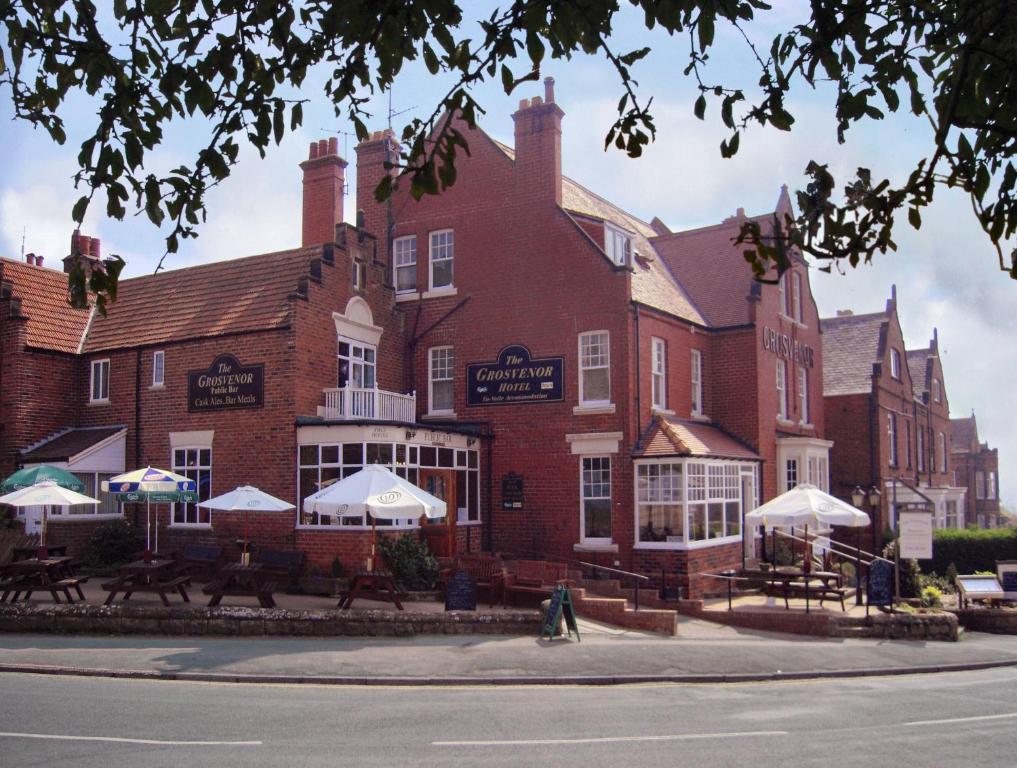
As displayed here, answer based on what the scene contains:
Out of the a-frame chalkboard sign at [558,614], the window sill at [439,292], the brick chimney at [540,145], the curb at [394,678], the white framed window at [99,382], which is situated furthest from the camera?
the window sill at [439,292]

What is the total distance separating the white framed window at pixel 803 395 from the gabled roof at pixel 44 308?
2189 centimetres

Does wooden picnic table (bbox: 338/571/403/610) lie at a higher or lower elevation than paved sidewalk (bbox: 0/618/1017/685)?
higher

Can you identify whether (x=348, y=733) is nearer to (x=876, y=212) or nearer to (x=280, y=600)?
(x=876, y=212)

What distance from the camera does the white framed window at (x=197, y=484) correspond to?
23.6 m

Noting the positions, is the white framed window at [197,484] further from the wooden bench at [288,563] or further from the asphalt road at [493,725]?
the asphalt road at [493,725]

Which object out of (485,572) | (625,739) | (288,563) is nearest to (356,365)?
(288,563)

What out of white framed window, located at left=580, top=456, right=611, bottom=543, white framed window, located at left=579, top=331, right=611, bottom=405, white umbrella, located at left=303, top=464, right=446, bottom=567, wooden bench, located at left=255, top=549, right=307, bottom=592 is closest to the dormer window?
white framed window, located at left=579, top=331, right=611, bottom=405

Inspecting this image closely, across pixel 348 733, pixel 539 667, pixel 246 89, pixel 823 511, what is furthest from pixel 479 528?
pixel 246 89

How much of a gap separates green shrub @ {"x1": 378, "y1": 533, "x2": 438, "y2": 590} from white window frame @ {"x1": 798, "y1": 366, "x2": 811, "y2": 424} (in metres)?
14.9

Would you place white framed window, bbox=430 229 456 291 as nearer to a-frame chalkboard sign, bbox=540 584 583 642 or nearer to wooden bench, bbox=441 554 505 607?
wooden bench, bbox=441 554 505 607

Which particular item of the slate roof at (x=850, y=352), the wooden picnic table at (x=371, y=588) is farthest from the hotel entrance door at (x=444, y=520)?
the slate roof at (x=850, y=352)

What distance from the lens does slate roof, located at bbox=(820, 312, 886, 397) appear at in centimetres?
3528

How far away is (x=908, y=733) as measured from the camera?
1054cm

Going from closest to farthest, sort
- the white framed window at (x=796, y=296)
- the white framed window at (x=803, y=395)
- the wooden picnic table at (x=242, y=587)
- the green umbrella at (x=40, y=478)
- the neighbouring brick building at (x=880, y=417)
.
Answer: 1. the wooden picnic table at (x=242, y=587)
2. the green umbrella at (x=40, y=478)
3. the white framed window at (x=796, y=296)
4. the white framed window at (x=803, y=395)
5. the neighbouring brick building at (x=880, y=417)
